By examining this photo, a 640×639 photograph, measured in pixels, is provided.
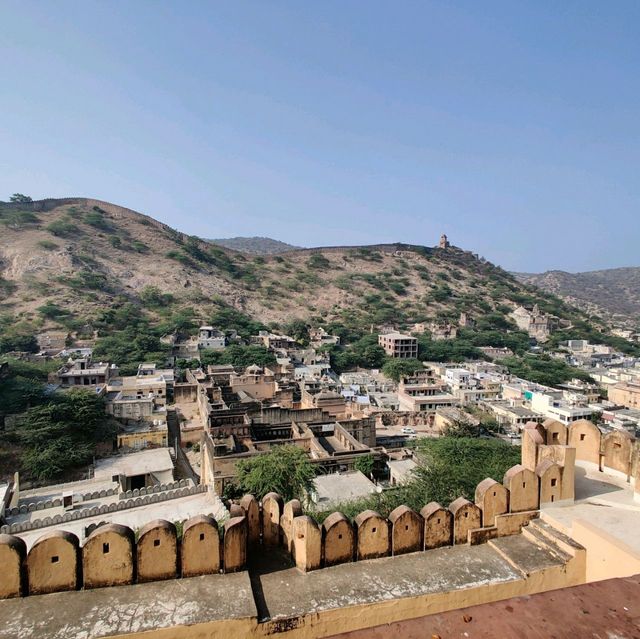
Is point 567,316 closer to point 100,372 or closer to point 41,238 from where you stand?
point 100,372

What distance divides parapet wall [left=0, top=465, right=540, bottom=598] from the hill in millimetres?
42065

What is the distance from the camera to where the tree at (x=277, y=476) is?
15672 millimetres

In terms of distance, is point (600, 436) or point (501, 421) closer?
point (600, 436)

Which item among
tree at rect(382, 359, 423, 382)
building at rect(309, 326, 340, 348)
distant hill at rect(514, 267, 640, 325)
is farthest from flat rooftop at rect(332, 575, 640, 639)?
distant hill at rect(514, 267, 640, 325)

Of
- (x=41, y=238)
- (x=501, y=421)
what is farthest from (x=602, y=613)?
(x=41, y=238)

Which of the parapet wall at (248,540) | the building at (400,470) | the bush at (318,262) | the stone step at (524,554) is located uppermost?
the bush at (318,262)

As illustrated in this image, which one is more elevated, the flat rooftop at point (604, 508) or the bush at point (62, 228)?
the bush at point (62, 228)

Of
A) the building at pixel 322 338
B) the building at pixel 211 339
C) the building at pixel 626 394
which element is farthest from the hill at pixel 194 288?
the building at pixel 626 394

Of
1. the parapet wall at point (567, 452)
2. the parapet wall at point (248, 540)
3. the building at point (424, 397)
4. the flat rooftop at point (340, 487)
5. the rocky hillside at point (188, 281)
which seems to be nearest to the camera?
the parapet wall at point (248, 540)

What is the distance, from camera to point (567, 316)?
91938 millimetres

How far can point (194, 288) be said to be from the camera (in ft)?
237

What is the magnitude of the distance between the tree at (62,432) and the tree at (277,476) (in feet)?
33.6

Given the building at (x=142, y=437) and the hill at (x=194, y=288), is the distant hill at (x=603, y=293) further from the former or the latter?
the building at (x=142, y=437)

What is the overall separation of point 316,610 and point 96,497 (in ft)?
53.2
